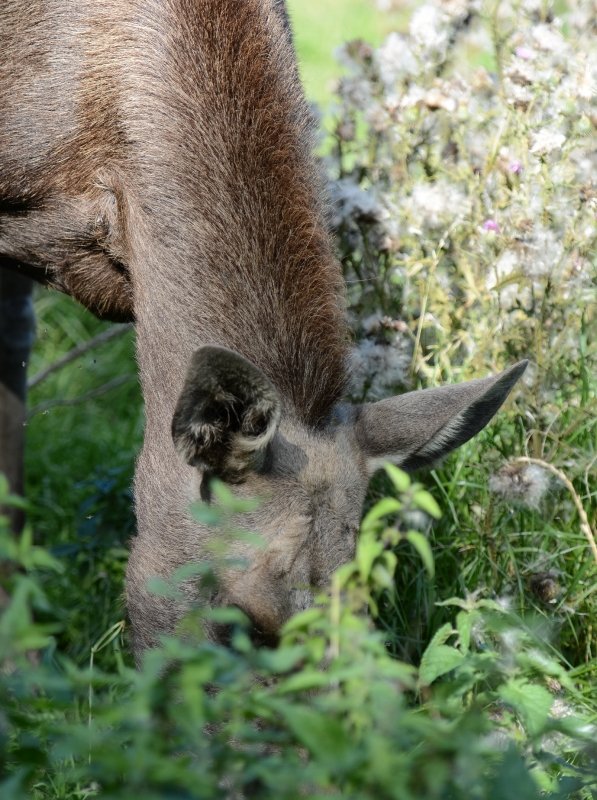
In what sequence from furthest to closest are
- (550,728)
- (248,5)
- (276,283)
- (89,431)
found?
(89,431) < (248,5) < (276,283) < (550,728)

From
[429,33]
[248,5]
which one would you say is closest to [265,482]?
[248,5]

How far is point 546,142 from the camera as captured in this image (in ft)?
12.8

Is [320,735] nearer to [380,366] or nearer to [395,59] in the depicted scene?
[380,366]

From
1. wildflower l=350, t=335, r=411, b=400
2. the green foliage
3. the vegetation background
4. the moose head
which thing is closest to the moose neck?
the moose head

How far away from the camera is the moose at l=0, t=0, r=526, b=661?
114 inches

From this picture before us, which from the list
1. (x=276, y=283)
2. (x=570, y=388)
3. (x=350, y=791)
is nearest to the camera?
(x=350, y=791)

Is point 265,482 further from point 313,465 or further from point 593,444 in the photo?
point 593,444

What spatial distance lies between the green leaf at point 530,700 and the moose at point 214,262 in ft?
2.36

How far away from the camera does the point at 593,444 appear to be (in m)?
4.14

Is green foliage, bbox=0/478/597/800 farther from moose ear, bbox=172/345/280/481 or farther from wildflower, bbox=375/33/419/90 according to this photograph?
wildflower, bbox=375/33/419/90

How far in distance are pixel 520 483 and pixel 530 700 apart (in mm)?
1483

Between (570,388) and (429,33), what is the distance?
6.37 feet

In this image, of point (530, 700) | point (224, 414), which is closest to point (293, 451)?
point (224, 414)

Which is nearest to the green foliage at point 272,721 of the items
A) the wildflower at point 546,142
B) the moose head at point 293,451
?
the moose head at point 293,451
